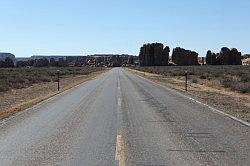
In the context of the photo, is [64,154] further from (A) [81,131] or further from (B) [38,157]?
(A) [81,131]

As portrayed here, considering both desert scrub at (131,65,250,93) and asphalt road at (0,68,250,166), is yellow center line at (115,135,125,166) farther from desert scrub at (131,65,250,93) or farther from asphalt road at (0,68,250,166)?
desert scrub at (131,65,250,93)

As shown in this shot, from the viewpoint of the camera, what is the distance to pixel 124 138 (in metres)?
10.3

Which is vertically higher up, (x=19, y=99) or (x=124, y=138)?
(x=124, y=138)

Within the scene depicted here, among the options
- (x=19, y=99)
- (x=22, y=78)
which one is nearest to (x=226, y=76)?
(x=22, y=78)

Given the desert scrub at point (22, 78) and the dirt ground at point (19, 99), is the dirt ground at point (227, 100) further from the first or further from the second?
the desert scrub at point (22, 78)

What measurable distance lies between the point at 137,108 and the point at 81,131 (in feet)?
20.1

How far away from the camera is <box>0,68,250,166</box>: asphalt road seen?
805 centimetres

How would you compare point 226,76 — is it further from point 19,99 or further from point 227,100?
point 19,99

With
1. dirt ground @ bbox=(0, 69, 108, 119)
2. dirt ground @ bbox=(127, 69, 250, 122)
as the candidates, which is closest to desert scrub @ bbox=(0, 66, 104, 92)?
dirt ground @ bbox=(0, 69, 108, 119)

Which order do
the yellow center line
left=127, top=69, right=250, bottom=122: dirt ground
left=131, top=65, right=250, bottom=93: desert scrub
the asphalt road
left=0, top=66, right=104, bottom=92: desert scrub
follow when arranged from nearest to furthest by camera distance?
the yellow center line
the asphalt road
left=127, top=69, right=250, bottom=122: dirt ground
left=131, top=65, right=250, bottom=93: desert scrub
left=0, top=66, right=104, bottom=92: desert scrub

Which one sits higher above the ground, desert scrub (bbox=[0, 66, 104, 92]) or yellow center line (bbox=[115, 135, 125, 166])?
yellow center line (bbox=[115, 135, 125, 166])

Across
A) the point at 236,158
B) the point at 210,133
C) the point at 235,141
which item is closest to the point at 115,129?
the point at 210,133

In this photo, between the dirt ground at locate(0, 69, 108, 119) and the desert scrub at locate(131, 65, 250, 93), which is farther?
the desert scrub at locate(131, 65, 250, 93)

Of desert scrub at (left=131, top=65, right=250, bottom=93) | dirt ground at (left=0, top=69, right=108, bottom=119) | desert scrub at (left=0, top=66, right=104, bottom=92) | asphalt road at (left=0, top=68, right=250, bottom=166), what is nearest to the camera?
asphalt road at (left=0, top=68, right=250, bottom=166)
